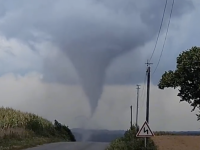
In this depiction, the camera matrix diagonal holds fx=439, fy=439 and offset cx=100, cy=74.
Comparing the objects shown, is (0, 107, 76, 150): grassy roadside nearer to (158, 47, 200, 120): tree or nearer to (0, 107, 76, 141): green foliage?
(0, 107, 76, 141): green foliage

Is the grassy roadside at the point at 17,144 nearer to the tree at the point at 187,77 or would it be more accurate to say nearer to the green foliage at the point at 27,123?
the green foliage at the point at 27,123

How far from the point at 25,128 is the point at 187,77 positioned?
20905 mm

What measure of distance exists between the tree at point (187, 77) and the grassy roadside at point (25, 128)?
46.9 ft

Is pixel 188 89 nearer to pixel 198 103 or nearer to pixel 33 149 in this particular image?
pixel 198 103

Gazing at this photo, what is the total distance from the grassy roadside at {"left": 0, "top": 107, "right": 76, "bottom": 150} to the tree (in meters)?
14.3

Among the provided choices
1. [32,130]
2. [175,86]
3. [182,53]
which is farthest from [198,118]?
[32,130]

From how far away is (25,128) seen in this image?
176 feet

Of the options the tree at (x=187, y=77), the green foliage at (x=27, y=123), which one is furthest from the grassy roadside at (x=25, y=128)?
the tree at (x=187, y=77)

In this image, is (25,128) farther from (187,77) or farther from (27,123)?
(187,77)

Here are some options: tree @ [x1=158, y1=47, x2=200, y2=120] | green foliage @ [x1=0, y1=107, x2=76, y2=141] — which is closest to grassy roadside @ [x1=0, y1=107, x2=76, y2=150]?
green foliage @ [x1=0, y1=107, x2=76, y2=141]

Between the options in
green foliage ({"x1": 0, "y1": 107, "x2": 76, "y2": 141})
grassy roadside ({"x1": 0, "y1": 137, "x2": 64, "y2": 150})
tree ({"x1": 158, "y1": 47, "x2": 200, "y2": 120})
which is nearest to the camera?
grassy roadside ({"x1": 0, "y1": 137, "x2": 64, "y2": 150})

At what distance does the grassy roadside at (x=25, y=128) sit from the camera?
145 ft

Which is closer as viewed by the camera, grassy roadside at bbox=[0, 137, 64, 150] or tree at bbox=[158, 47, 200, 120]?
grassy roadside at bbox=[0, 137, 64, 150]

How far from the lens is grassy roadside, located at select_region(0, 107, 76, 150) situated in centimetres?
4434
